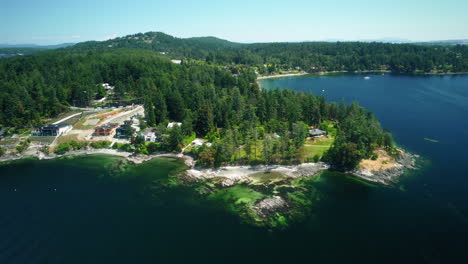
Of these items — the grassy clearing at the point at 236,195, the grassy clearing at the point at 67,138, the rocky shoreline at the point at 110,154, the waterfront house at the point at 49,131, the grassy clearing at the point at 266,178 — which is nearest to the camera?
the grassy clearing at the point at 236,195

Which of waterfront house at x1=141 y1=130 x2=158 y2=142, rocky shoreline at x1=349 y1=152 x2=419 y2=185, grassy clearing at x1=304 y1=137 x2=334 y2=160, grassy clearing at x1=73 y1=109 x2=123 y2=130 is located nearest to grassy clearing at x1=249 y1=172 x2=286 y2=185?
grassy clearing at x1=304 y1=137 x2=334 y2=160

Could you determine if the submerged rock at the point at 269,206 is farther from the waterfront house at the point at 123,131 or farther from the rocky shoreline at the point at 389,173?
the waterfront house at the point at 123,131

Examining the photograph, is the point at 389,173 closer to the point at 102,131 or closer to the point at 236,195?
the point at 236,195

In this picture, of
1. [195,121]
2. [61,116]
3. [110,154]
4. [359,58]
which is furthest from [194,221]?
[359,58]

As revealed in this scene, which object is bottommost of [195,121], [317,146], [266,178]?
[266,178]

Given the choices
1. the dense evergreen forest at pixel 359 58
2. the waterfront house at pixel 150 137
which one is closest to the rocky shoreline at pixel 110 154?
the waterfront house at pixel 150 137

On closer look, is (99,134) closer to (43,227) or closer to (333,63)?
(43,227)
